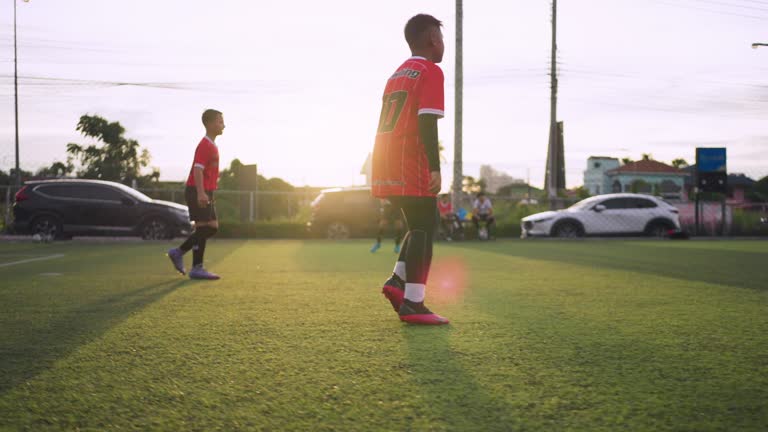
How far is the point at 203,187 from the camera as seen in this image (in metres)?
7.00

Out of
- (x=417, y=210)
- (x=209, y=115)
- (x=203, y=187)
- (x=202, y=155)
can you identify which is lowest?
(x=417, y=210)

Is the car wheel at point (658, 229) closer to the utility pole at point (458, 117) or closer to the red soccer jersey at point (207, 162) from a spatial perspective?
the utility pole at point (458, 117)

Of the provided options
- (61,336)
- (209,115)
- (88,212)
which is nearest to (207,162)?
(209,115)

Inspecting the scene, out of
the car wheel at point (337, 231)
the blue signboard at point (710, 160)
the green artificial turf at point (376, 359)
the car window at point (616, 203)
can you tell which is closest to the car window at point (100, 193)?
the car wheel at point (337, 231)

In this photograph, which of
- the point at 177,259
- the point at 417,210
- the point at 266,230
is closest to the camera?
the point at 417,210

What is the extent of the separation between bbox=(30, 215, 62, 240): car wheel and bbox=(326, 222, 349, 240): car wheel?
7.25m

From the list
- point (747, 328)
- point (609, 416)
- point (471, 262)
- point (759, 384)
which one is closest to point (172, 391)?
point (609, 416)

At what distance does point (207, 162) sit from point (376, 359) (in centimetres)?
468

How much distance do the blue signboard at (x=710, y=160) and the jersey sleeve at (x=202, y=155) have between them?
65.9ft

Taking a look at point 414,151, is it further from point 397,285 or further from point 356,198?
point 356,198

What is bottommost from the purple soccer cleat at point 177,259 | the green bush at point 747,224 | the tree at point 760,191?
the purple soccer cleat at point 177,259

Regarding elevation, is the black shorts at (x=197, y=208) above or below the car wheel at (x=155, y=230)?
above

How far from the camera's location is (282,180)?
35656 mm

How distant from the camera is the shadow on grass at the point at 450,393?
6.66ft
